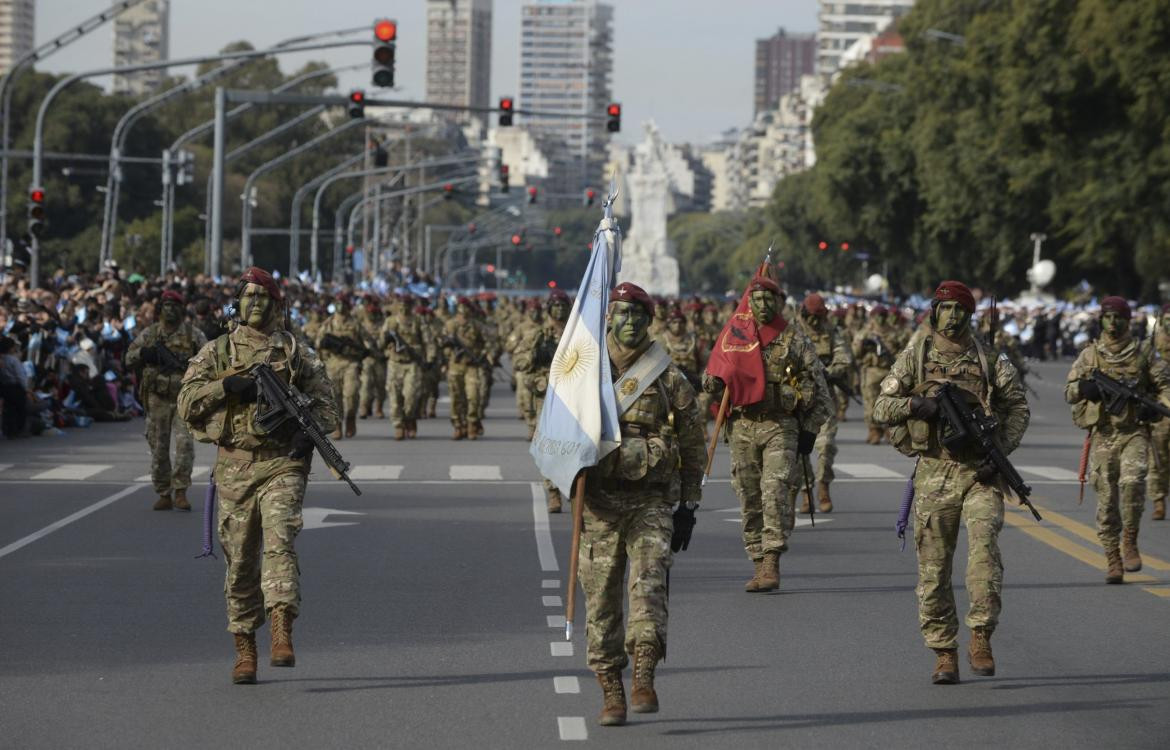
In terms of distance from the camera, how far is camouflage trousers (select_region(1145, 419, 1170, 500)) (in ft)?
60.4

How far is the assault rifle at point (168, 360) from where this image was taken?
1769 centimetres

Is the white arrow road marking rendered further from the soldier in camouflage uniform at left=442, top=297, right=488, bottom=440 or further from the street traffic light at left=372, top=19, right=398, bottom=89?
the street traffic light at left=372, top=19, right=398, bottom=89

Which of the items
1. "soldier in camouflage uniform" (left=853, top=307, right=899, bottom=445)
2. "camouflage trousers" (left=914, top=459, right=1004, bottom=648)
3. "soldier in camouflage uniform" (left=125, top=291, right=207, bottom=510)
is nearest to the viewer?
"camouflage trousers" (left=914, top=459, right=1004, bottom=648)

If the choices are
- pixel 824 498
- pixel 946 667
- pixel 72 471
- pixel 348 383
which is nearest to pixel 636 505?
pixel 946 667

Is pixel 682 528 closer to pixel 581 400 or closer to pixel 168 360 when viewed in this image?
pixel 581 400

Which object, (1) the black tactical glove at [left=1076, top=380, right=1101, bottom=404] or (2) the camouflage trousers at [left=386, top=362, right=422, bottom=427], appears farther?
(2) the camouflage trousers at [left=386, top=362, right=422, bottom=427]

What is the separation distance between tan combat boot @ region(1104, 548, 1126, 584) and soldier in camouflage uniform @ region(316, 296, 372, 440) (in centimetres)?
1600

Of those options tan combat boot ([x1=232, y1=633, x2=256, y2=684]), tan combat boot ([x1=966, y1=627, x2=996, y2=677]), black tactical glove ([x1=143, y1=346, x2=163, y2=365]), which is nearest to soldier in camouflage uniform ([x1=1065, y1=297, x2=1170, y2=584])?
tan combat boot ([x1=966, y1=627, x2=996, y2=677])

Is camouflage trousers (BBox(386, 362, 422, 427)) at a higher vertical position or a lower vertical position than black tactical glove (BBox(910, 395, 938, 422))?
lower

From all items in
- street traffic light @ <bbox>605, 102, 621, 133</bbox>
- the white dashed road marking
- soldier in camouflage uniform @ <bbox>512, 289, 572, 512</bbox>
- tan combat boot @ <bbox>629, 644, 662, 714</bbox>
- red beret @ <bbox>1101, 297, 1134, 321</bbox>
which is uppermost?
street traffic light @ <bbox>605, 102, 621, 133</bbox>

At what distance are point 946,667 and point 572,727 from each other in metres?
2.03

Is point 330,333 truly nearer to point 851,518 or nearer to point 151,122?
point 851,518

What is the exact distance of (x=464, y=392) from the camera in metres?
29.4

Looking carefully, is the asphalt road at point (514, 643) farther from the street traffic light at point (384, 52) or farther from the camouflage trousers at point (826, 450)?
the street traffic light at point (384, 52)
